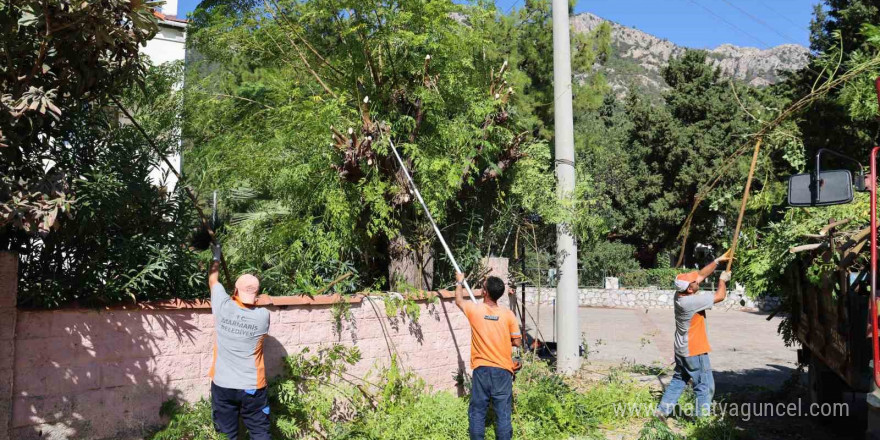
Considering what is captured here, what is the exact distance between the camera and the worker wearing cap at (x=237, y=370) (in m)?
4.91

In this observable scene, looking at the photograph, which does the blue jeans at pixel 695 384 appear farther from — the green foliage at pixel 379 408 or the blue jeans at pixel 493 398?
the blue jeans at pixel 493 398

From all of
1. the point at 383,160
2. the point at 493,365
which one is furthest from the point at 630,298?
the point at 493,365

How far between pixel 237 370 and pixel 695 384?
4.66m

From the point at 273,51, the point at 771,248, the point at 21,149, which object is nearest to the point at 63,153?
the point at 21,149

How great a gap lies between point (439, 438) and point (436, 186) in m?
2.63

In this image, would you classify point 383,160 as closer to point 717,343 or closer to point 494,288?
point 494,288

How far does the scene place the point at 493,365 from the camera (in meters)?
5.55

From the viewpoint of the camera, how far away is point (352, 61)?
26.2 ft

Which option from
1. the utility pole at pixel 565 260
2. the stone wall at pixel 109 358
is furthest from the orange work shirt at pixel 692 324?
the stone wall at pixel 109 358

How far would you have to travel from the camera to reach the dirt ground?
679 centimetres

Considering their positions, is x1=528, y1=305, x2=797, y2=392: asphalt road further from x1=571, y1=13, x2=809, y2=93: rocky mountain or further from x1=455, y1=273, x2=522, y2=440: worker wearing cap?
x1=571, y1=13, x2=809, y2=93: rocky mountain

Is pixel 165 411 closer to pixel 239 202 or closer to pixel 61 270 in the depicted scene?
pixel 61 270

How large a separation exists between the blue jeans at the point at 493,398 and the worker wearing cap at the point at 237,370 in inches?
68.7

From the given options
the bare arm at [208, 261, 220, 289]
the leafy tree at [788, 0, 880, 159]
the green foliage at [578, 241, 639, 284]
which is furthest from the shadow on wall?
the green foliage at [578, 241, 639, 284]
